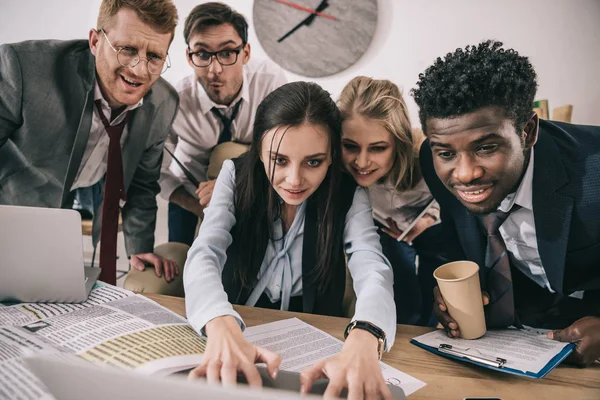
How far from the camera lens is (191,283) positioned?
1.04 meters

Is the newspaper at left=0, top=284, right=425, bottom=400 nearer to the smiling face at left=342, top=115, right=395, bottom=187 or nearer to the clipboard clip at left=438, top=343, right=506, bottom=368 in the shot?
the clipboard clip at left=438, top=343, right=506, bottom=368

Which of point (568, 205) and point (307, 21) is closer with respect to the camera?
point (568, 205)

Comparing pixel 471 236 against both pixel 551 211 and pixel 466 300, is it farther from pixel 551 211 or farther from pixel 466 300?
pixel 466 300

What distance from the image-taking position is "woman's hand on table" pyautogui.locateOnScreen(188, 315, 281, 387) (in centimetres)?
73

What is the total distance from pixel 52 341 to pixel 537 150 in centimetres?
120

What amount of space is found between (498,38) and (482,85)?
0.59 metres

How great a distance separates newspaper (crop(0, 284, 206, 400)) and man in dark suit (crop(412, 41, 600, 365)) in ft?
2.02

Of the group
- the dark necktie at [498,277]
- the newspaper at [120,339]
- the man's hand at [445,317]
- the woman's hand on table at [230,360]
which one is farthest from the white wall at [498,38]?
the woman's hand on table at [230,360]

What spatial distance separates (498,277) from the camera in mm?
1176

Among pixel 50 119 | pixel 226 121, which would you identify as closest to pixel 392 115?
pixel 226 121

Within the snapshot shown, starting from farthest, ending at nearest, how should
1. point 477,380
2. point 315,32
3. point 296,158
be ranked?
point 315,32
point 296,158
point 477,380

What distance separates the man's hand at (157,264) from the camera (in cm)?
154

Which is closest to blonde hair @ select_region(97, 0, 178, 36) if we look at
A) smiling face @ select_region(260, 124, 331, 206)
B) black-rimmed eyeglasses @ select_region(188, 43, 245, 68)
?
black-rimmed eyeglasses @ select_region(188, 43, 245, 68)

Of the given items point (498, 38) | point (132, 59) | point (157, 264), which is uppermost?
point (498, 38)
